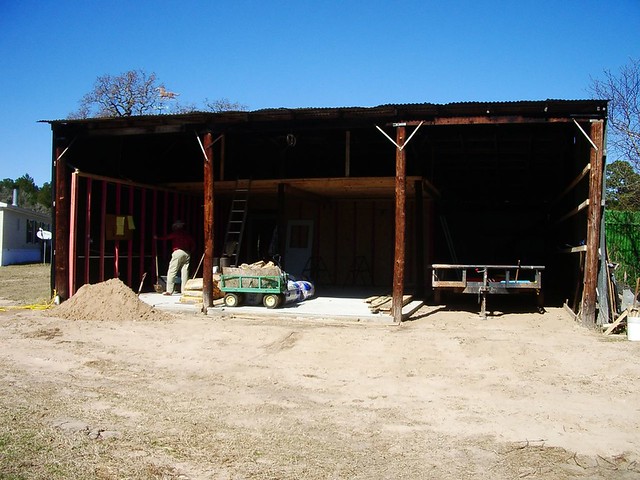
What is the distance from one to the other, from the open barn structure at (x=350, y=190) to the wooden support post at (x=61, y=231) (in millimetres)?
29

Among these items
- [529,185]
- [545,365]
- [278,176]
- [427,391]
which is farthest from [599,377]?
[529,185]

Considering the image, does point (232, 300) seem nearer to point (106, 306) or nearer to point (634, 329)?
point (106, 306)

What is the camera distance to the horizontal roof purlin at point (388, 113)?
9945mm

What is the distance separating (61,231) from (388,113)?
7244mm

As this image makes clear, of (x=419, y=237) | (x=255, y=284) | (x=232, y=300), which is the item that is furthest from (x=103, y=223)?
(x=419, y=237)

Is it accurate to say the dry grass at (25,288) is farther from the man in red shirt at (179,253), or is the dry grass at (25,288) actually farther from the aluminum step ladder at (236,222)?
the aluminum step ladder at (236,222)

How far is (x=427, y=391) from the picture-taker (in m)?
6.01

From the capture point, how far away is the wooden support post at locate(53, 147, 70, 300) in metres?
11.8

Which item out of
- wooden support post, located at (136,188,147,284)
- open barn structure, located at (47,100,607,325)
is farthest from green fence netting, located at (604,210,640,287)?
wooden support post, located at (136,188,147,284)

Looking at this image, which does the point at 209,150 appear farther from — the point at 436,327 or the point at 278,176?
the point at 436,327

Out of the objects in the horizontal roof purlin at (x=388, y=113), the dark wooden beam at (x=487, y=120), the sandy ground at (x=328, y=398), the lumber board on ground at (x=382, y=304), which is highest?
the horizontal roof purlin at (x=388, y=113)

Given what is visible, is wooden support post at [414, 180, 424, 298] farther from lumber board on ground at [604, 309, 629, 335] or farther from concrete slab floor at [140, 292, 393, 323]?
lumber board on ground at [604, 309, 629, 335]

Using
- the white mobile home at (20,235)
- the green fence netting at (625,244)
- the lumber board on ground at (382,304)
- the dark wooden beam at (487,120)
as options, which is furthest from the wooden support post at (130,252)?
the white mobile home at (20,235)

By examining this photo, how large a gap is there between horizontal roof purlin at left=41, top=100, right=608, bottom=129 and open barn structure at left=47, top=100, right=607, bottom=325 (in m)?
0.03
